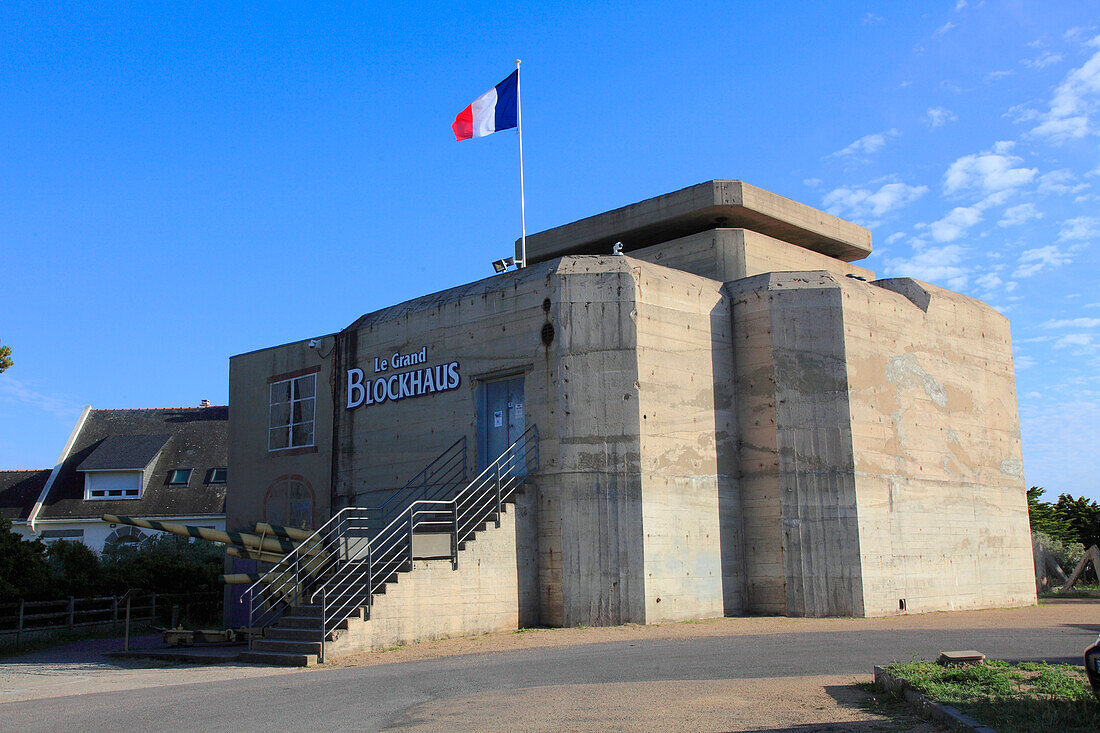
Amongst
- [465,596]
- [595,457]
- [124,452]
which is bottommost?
[465,596]

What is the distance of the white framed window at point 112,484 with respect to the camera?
41375mm

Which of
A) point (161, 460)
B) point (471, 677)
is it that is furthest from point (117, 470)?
point (471, 677)

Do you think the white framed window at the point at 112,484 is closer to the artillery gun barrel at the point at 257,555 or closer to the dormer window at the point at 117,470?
the dormer window at the point at 117,470

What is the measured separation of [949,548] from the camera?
72.2 feet

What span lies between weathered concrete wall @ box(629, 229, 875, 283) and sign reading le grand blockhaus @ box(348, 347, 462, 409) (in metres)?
6.38

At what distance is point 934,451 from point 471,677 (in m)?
14.5

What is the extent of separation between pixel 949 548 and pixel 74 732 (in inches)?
746

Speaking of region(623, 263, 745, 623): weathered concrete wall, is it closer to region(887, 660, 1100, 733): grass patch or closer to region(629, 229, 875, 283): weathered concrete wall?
region(629, 229, 875, 283): weathered concrete wall

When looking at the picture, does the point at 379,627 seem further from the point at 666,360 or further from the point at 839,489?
the point at 839,489

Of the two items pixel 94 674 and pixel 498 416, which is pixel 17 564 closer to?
pixel 94 674

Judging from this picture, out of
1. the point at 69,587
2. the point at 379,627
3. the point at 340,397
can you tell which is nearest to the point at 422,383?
the point at 340,397

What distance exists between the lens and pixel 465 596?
17219 millimetres

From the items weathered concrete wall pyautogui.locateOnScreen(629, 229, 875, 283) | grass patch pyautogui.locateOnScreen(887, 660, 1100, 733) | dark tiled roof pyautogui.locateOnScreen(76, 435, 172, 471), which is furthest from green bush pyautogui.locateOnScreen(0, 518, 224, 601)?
grass patch pyautogui.locateOnScreen(887, 660, 1100, 733)

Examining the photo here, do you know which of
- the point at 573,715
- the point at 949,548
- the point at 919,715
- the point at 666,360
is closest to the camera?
the point at 919,715
